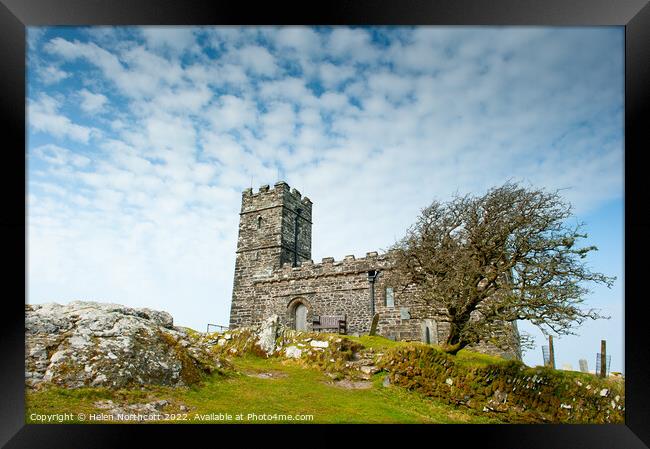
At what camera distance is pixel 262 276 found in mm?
24484

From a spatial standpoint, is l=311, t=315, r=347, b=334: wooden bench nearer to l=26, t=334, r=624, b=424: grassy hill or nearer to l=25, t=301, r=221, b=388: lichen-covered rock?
l=26, t=334, r=624, b=424: grassy hill

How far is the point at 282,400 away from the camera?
917 cm

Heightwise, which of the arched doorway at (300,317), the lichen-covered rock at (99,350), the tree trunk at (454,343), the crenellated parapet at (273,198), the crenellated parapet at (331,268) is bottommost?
the arched doorway at (300,317)

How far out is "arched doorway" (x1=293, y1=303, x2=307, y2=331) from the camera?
22281 millimetres

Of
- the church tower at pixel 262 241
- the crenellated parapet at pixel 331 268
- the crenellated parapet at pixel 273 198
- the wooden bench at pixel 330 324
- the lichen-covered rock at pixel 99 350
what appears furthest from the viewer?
the crenellated parapet at pixel 273 198

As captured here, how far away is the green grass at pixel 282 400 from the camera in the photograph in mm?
7090

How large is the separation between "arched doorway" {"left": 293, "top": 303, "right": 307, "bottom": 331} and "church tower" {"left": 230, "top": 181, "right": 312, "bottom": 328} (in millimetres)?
2257

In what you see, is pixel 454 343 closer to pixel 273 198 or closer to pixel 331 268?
pixel 331 268

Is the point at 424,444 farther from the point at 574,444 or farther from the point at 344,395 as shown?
the point at 344,395

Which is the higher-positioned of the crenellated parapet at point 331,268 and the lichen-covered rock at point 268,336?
the crenellated parapet at point 331,268

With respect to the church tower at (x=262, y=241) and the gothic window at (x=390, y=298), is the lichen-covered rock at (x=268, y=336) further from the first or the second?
the church tower at (x=262, y=241)

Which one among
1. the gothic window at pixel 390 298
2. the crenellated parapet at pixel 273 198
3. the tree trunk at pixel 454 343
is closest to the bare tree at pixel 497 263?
the tree trunk at pixel 454 343

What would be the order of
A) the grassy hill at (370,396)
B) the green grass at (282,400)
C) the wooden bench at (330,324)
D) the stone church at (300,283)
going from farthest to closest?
the stone church at (300,283)
the wooden bench at (330,324)
the grassy hill at (370,396)
the green grass at (282,400)
